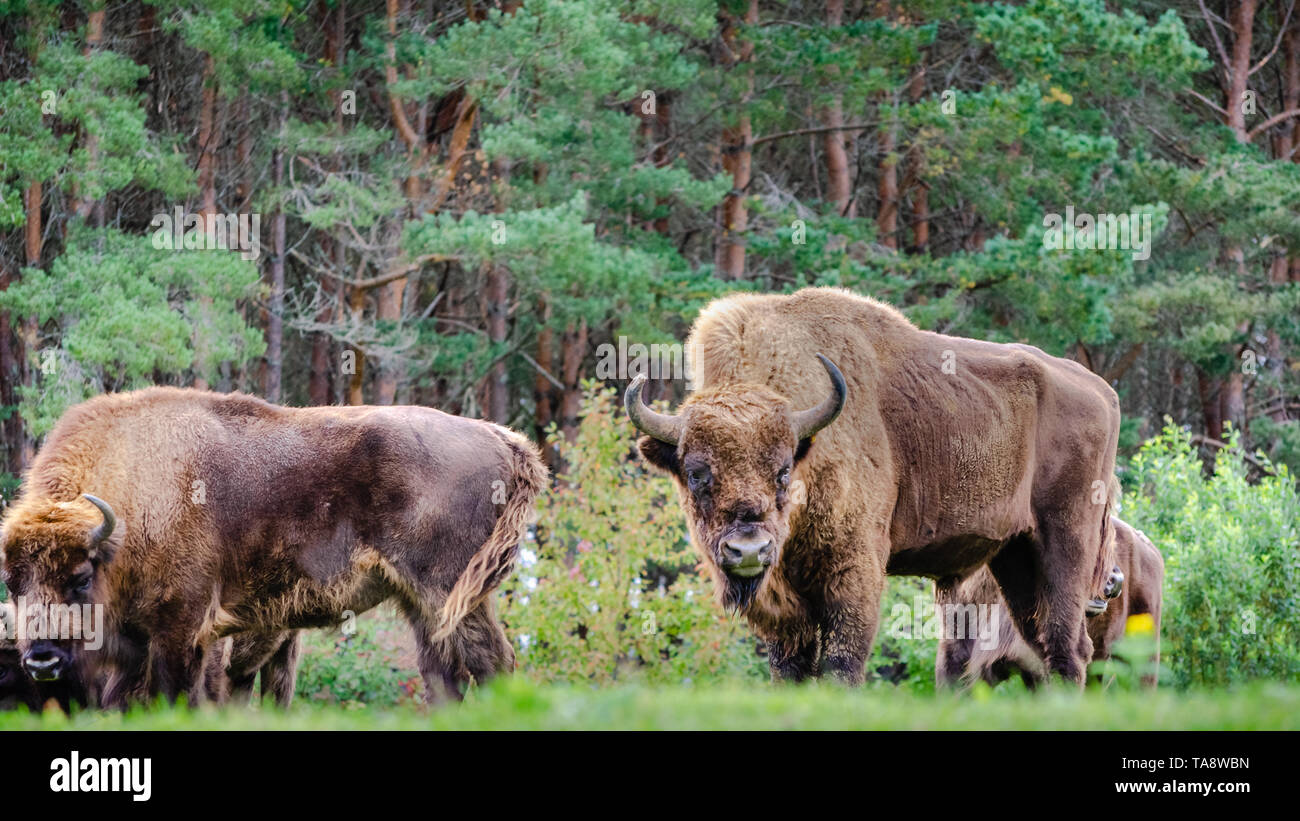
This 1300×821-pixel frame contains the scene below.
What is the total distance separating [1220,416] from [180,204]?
22.4 m

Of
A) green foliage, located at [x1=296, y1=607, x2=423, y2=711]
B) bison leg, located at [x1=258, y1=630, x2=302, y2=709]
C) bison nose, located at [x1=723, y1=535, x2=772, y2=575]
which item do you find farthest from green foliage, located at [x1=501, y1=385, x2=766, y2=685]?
bison nose, located at [x1=723, y1=535, x2=772, y2=575]

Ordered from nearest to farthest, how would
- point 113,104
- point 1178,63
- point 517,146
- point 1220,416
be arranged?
point 113,104
point 517,146
point 1178,63
point 1220,416

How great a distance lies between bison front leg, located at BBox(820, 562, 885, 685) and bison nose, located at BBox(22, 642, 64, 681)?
14.9 feet

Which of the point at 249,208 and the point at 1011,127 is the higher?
the point at 1011,127

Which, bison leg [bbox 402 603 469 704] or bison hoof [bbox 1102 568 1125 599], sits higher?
bison hoof [bbox 1102 568 1125 599]

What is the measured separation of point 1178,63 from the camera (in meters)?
22.5

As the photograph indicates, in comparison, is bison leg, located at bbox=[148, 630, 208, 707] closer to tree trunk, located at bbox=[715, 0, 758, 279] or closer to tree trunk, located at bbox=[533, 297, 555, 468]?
tree trunk, located at bbox=[715, 0, 758, 279]

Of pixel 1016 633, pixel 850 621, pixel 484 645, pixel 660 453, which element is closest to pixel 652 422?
pixel 660 453

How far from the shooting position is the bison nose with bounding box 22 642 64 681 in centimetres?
834

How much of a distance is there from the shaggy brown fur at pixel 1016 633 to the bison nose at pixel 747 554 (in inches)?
136

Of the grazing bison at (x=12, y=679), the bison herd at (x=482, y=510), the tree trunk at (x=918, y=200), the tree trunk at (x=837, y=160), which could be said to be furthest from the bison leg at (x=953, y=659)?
the tree trunk at (x=918, y=200)

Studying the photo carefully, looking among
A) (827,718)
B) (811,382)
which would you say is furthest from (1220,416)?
(827,718)

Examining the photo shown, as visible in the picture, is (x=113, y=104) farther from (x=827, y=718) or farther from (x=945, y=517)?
(x=827, y=718)

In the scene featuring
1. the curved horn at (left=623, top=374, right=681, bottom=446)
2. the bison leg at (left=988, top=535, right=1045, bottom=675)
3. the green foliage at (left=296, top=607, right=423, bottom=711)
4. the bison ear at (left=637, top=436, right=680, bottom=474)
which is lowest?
the green foliage at (left=296, top=607, right=423, bottom=711)
